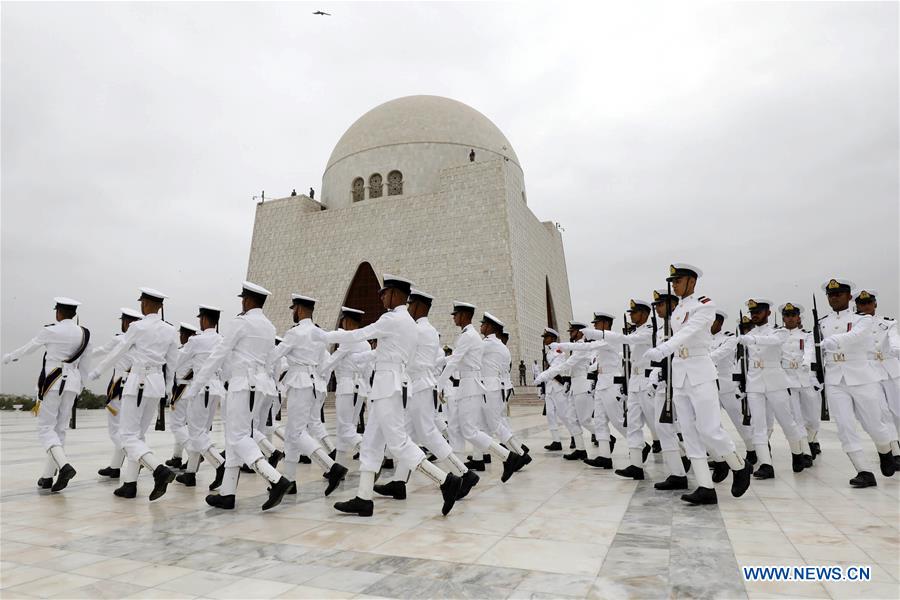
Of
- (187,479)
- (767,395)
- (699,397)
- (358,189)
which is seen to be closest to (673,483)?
(699,397)

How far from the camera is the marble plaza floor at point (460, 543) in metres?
Result: 2.80

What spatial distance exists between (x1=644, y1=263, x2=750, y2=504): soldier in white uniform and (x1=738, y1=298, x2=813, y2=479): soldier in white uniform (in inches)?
63.3

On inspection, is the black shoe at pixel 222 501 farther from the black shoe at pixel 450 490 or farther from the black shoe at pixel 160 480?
the black shoe at pixel 450 490

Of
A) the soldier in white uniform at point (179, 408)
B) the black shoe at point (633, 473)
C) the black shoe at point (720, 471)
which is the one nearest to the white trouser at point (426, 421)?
the black shoe at point (633, 473)

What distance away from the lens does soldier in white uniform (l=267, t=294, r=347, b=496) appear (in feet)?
17.9

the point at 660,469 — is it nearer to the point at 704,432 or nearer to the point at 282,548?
the point at 704,432

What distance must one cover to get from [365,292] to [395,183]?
5868mm

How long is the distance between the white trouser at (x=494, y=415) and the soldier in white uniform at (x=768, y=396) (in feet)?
9.09

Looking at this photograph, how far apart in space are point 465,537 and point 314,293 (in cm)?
2409

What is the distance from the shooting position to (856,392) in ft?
18.1

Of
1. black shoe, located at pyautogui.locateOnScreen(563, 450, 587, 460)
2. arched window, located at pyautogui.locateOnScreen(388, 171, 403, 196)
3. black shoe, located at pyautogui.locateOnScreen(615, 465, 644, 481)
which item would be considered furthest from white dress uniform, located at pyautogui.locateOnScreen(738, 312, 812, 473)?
arched window, located at pyautogui.locateOnScreen(388, 171, 403, 196)

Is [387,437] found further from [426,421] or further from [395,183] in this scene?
[395,183]

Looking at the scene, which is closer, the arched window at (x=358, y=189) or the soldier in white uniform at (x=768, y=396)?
the soldier in white uniform at (x=768, y=396)

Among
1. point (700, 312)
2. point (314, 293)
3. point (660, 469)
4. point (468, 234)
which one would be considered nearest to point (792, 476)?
point (660, 469)
